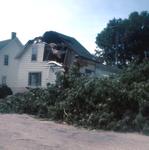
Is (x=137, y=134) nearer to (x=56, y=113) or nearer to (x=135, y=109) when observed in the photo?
(x=135, y=109)

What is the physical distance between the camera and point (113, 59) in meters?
48.4

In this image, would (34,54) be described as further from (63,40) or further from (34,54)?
(63,40)

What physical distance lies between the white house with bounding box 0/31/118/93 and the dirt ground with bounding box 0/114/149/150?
62.2ft

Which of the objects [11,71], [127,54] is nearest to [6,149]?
[11,71]

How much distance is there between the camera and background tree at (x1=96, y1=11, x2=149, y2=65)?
1752 inches

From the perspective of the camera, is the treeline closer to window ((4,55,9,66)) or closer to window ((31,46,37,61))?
window ((31,46,37,61))

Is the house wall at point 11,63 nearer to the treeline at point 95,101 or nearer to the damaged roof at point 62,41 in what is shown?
the damaged roof at point 62,41

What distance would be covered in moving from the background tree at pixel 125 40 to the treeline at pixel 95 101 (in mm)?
27386

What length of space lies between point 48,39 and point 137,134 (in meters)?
22.4

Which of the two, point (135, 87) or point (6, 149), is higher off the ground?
point (135, 87)

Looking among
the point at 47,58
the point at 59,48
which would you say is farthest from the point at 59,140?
the point at 47,58

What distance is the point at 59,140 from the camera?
9547 mm

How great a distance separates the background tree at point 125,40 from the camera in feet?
146

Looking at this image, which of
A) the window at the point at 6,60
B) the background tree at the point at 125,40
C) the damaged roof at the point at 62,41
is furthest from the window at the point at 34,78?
the background tree at the point at 125,40
